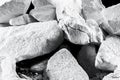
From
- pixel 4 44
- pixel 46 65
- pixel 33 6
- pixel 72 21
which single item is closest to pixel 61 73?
pixel 46 65

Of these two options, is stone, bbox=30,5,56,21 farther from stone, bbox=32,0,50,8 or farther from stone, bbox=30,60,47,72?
stone, bbox=30,60,47,72

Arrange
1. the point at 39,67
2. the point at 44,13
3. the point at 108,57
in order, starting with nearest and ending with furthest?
the point at 108,57, the point at 39,67, the point at 44,13

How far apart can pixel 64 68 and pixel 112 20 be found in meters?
0.32

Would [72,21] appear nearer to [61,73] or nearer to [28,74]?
[61,73]

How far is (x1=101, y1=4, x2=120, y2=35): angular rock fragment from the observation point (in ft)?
4.23

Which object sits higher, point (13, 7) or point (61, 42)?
point (13, 7)

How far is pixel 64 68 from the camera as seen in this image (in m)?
1.28

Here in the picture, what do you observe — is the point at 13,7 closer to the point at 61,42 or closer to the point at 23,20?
the point at 23,20

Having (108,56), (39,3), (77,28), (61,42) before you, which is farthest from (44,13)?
(108,56)

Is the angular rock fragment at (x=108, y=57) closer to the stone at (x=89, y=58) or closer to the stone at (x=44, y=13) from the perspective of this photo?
the stone at (x=89, y=58)

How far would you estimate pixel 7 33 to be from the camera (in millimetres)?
1542

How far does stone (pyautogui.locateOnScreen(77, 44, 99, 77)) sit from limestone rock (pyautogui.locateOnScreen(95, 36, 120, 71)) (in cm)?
7

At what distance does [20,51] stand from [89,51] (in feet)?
1.14

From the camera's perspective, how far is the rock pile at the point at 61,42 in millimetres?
1266
